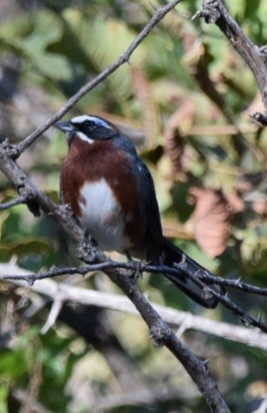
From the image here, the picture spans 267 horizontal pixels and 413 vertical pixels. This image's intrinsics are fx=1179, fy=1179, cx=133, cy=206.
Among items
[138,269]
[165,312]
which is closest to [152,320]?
[138,269]

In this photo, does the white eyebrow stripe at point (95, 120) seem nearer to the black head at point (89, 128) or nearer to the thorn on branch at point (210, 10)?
the black head at point (89, 128)

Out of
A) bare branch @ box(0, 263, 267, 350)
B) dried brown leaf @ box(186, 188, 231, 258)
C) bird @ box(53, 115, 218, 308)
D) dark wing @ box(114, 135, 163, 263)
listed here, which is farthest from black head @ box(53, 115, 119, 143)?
bare branch @ box(0, 263, 267, 350)

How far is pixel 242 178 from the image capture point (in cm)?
505

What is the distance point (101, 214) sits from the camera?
4.80 m

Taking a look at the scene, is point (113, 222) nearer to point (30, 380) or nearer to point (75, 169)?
point (75, 169)

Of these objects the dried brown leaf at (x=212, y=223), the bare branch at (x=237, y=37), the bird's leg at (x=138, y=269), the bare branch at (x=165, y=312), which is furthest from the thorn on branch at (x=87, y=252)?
the dried brown leaf at (x=212, y=223)

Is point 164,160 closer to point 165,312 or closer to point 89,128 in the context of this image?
point 89,128

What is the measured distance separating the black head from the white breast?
296mm

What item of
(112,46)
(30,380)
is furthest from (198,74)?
(30,380)

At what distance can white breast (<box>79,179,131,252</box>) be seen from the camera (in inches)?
188

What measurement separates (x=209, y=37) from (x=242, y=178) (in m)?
0.62

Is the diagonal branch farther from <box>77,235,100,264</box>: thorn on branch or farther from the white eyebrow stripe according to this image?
the white eyebrow stripe

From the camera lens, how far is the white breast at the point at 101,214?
4773mm

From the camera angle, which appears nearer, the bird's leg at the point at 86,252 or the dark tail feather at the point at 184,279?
the bird's leg at the point at 86,252
